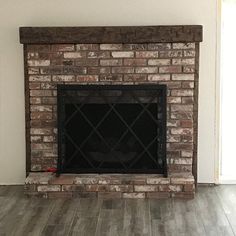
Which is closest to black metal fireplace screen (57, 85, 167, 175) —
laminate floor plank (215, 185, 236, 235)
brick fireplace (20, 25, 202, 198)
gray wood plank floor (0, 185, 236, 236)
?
brick fireplace (20, 25, 202, 198)

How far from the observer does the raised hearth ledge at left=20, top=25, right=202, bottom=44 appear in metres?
4.12

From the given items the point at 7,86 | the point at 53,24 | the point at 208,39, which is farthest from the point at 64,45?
the point at 208,39

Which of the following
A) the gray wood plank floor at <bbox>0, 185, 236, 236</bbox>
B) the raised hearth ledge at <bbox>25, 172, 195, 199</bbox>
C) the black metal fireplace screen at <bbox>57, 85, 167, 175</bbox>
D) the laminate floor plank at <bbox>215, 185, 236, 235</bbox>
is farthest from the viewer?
the black metal fireplace screen at <bbox>57, 85, 167, 175</bbox>

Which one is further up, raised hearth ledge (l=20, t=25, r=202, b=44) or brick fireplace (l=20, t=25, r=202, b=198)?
raised hearth ledge (l=20, t=25, r=202, b=44)

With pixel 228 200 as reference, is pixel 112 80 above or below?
above

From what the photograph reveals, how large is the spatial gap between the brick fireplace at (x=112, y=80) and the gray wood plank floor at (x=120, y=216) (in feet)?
0.43

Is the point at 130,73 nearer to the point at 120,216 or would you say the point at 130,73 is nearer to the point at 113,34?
the point at 113,34

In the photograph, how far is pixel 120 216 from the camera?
3.62 meters

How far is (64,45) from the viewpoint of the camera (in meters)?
4.25

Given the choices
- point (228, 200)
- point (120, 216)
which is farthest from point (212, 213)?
point (120, 216)

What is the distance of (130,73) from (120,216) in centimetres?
133

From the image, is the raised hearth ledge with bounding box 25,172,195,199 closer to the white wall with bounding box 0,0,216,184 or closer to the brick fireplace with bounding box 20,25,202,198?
the brick fireplace with bounding box 20,25,202,198

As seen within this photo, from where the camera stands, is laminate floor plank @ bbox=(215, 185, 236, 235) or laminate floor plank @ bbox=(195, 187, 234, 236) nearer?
laminate floor plank @ bbox=(195, 187, 234, 236)

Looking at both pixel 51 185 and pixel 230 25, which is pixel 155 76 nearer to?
pixel 230 25
